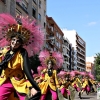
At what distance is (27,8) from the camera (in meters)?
44.0

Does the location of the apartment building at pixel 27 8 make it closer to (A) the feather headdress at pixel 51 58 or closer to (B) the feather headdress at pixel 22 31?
(A) the feather headdress at pixel 51 58

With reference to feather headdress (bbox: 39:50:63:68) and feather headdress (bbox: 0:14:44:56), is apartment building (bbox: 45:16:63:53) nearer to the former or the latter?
feather headdress (bbox: 39:50:63:68)

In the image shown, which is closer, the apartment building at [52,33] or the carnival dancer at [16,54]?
the carnival dancer at [16,54]

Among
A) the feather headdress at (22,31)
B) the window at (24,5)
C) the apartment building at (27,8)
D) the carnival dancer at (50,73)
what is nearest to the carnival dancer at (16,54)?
the feather headdress at (22,31)

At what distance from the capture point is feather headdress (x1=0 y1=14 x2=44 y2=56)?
5.17m

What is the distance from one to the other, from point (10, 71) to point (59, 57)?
5392 millimetres

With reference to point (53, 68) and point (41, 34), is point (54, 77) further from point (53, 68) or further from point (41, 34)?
point (41, 34)

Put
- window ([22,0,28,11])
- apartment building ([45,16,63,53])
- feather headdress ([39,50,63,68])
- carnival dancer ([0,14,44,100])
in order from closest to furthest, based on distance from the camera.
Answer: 1. carnival dancer ([0,14,44,100])
2. feather headdress ([39,50,63,68])
3. window ([22,0,28,11])
4. apartment building ([45,16,63,53])

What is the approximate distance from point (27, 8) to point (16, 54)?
39.4 m

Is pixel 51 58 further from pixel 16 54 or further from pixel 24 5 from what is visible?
pixel 24 5

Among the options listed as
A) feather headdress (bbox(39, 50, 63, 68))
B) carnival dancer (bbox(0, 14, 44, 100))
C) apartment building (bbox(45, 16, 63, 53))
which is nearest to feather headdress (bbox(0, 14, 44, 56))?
carnival dancer (bbox(0, 14, 44, 100))

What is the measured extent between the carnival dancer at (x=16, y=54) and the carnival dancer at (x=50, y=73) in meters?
3.70

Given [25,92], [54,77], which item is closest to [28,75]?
[25,92]

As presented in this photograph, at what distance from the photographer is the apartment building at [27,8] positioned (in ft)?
104
